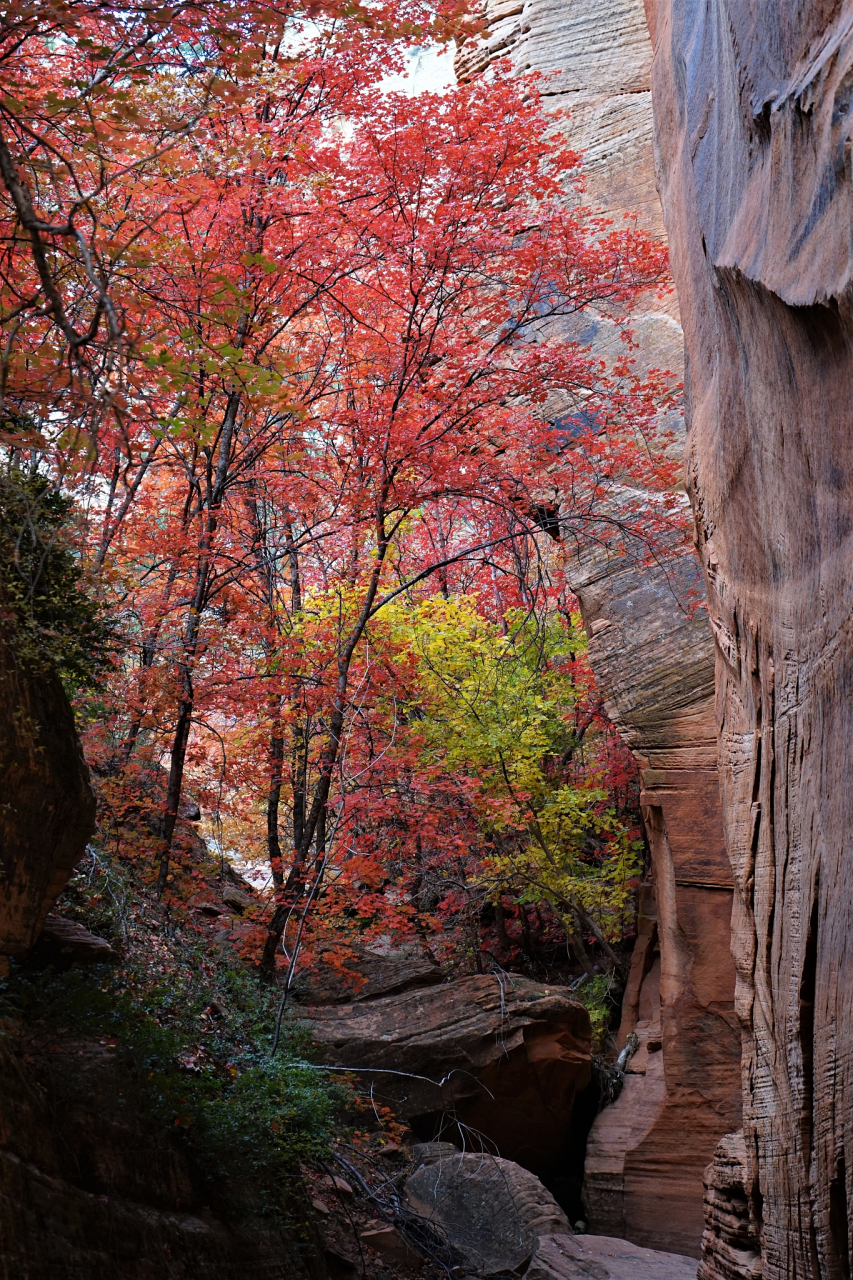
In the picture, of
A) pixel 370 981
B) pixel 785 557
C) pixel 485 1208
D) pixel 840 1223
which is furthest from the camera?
pixel 370 981

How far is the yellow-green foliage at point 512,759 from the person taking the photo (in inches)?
435

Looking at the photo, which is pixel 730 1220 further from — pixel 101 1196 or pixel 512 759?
pixel 512 759

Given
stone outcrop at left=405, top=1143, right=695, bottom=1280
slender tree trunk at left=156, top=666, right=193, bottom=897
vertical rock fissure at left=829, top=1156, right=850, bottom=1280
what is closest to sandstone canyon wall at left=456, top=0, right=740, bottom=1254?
stone outcrop at left=405, top=1143, right=695, bottom=1280

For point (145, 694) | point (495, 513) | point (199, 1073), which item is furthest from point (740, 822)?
point (495, 513)

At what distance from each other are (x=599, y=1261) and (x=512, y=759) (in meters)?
5.42

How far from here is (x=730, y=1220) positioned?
151 inches

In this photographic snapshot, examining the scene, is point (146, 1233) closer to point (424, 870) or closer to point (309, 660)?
point (309, 660)

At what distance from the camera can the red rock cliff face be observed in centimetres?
258

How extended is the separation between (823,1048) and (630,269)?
9617 mm

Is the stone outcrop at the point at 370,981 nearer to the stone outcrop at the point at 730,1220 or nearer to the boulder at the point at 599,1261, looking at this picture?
the boulder at the point at 599,1261

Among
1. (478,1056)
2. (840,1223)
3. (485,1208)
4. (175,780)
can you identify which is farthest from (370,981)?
(840,1223)

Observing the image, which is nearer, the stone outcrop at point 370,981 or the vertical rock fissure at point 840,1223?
the vertical rock fissure at point 840,1223

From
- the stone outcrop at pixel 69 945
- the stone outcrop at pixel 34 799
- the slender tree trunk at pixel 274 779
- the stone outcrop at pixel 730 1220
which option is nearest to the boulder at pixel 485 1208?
the slender tree trunk at pixel 274 779

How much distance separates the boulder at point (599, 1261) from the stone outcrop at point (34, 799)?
4833 mm
